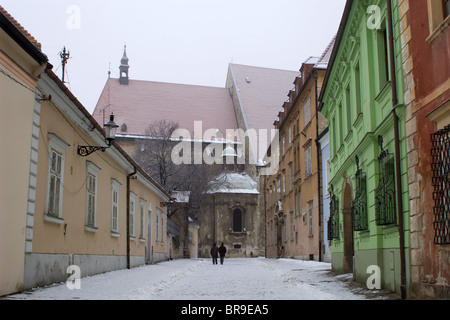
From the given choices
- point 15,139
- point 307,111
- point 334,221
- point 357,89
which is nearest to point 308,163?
point 307,111

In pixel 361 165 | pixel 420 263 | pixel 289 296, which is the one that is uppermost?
pixel 361 165

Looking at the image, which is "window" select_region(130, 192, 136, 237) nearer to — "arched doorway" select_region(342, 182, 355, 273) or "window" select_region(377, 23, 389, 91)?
"arched doorway" select_region(342, 182, 355, 273)

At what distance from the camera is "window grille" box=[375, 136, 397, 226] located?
360 inches

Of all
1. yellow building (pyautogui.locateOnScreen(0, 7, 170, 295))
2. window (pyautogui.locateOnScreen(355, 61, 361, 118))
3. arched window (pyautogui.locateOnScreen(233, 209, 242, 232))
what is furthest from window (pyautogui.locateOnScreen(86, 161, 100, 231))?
arched window (pyautogui.locateOnScreen(233, 209, 242, 232))

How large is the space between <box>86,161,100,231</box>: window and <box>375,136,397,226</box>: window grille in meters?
7.95

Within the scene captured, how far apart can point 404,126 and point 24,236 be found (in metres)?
6.87

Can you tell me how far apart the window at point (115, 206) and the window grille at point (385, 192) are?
1013 cm

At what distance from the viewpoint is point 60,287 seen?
10500mm

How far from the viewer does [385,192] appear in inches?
364

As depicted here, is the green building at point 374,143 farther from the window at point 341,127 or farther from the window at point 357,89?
the window at point 341,127

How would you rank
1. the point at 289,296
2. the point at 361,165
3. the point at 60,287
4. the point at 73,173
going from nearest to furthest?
the point at 289,296
the point at 60,287
the point at 361,165
the point at 73,173
